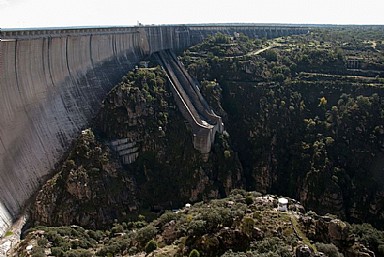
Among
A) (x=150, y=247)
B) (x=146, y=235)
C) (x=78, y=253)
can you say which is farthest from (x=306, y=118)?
(x=78, y=253)

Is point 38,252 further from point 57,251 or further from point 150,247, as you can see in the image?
point 150,247

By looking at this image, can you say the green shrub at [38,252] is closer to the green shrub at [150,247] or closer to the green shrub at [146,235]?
the green shrub at [146,235]

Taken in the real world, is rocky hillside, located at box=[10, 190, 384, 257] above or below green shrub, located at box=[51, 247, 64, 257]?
above

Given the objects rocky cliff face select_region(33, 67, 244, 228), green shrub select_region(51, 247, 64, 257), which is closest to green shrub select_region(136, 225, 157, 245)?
green shrub select_region(51, 247, 64, 257)

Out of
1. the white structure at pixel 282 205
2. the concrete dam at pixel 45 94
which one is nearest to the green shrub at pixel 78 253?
the concrete dam at pixel 45 94

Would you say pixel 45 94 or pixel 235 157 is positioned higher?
pixel 45 94

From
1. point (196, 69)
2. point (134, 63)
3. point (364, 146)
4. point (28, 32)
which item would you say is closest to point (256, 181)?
point (364, 146)

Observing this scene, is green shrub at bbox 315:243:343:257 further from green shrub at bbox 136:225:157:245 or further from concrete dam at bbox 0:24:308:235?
concrete dam at bbox 0:24:308:235
